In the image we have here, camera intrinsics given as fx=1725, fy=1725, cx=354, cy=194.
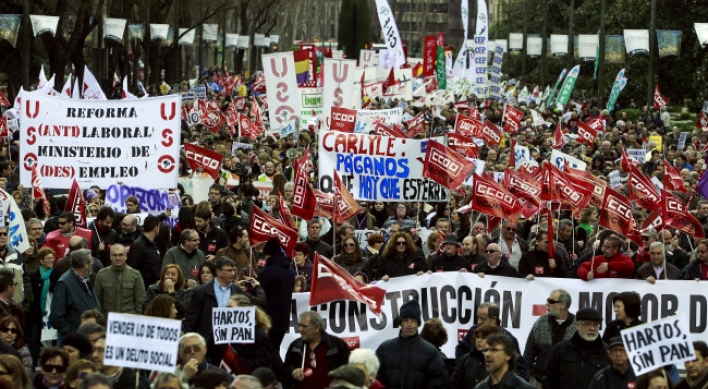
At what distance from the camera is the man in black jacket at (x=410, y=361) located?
434 inches

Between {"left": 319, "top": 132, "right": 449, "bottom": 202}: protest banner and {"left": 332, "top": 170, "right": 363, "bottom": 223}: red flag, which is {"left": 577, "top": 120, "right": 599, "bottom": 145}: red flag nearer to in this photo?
{"left": 319, "top": 132, "right": 449, "bottom": 202}: protest banner

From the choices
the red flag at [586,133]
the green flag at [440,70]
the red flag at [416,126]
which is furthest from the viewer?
the green flag at [440,70]

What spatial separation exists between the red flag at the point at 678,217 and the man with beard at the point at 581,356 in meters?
5.50

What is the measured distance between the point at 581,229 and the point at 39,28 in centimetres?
2639

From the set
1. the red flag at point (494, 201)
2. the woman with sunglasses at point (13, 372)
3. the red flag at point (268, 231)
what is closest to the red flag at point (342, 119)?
the red flag at point (494, 201)

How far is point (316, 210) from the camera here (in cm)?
1786

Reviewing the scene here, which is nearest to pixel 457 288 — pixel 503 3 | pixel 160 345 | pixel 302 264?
pixel 302 264

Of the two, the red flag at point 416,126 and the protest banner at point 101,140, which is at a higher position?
the protest banner at point 101,140

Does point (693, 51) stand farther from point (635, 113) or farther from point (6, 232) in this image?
point (6, 232)

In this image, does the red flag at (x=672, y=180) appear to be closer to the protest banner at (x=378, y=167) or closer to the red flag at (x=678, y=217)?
the protest banner at (x=378, y=167)

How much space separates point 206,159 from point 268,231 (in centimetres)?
615

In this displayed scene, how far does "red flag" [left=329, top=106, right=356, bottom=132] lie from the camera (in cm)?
2650

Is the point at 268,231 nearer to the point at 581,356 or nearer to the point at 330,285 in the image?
the point at 330,285

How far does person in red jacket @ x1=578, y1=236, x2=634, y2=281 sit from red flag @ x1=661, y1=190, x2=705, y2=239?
207 centimetres
